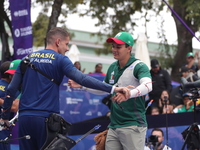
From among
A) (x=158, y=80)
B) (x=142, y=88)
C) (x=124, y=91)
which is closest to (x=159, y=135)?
(x=142, y=88)

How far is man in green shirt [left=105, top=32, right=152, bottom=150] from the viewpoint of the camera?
5789 millimetres

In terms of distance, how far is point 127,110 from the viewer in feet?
19.0

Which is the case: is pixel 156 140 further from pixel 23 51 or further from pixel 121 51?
pixel 23 51

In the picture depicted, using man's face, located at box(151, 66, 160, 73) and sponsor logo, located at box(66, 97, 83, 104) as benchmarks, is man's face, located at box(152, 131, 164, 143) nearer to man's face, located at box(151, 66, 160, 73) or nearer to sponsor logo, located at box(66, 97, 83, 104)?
man's face, located at box(151, 66, 160, 73)

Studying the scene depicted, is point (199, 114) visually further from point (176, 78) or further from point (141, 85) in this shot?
point (176, 78)

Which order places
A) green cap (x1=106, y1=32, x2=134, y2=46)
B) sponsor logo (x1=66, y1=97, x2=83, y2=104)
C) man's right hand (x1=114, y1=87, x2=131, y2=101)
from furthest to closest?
sponsor logo (x1=66, y1=97, x2=83, y2=104), green cap (x1=106, y1=32, x2=134, y2=46), man's right hand (x1=114, y1=87, x2=131, y2=101)

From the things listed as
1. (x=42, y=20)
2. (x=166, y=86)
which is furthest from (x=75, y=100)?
(x=42, y=20)

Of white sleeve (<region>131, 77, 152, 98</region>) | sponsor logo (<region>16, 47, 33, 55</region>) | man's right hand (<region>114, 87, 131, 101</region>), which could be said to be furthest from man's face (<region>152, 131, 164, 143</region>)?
sponsor logo (<region>16, 47, 33, 55</region>)

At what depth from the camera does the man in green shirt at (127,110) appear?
19.0 feet

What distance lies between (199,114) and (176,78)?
34.2 ft

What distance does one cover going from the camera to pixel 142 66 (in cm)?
580

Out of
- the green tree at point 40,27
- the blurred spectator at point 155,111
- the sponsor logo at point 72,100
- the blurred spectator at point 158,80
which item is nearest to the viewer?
the blurred spectator at point 155,111

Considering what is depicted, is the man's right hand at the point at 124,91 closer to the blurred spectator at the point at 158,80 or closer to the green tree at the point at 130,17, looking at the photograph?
the blurred spectator at the point at 158,80

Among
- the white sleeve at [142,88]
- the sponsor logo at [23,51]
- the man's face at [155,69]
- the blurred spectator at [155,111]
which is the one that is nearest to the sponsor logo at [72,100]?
the sponsor logo at [23,51]
